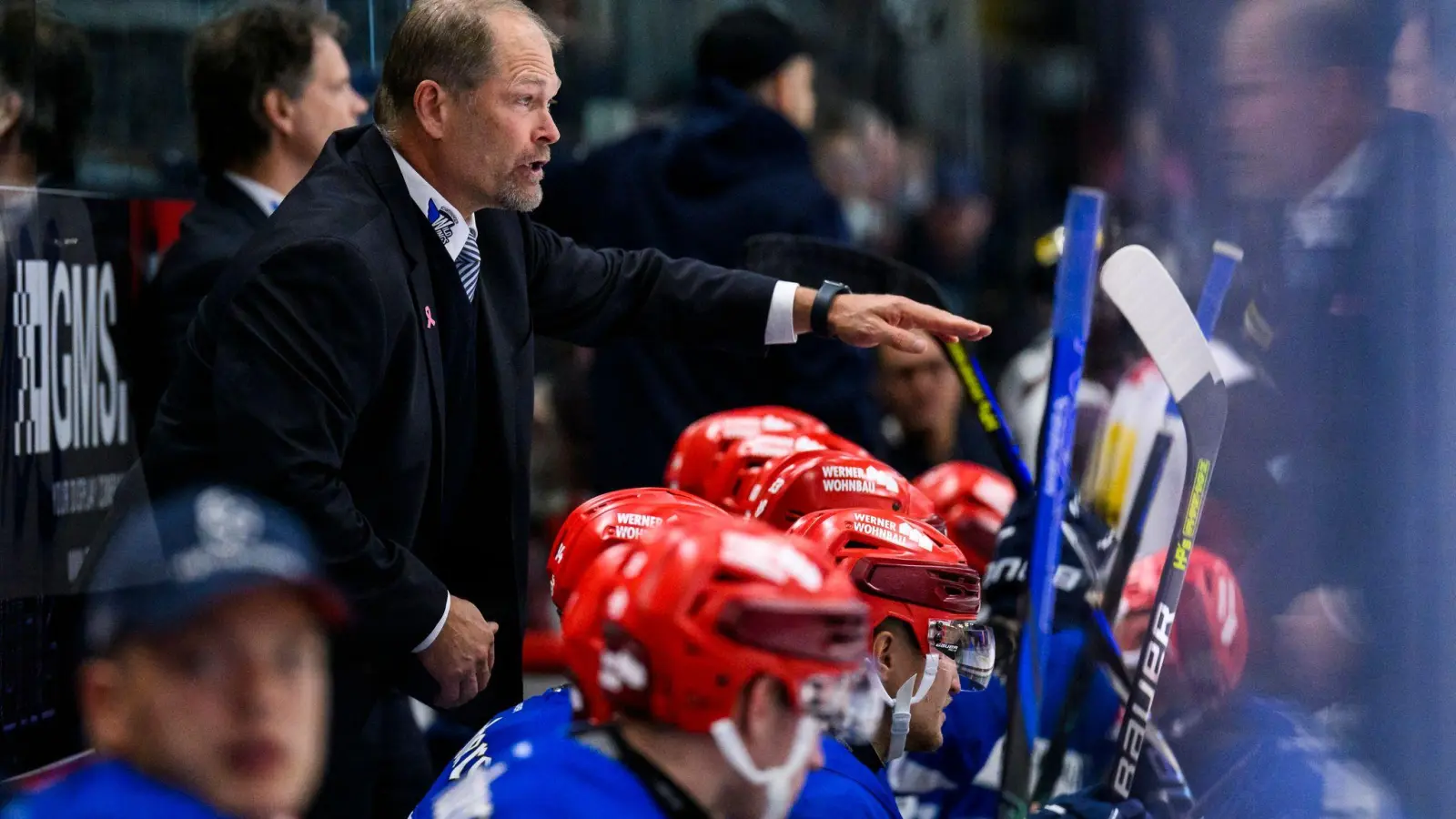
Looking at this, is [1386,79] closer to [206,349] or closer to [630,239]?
[206,349]

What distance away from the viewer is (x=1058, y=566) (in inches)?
128

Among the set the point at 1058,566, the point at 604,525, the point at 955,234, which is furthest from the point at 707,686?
the point at 955,234

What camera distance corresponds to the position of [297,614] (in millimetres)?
1508

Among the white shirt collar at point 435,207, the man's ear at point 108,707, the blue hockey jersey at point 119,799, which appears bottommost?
the blue hockey jersey at point 119,799

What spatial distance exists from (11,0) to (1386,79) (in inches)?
85.6

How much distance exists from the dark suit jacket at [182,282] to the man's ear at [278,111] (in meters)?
0.15

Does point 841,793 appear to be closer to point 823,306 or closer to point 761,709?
point 761,709

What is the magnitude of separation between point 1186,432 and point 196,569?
1766 millimetres

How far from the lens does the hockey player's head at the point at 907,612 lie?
253 centimetres

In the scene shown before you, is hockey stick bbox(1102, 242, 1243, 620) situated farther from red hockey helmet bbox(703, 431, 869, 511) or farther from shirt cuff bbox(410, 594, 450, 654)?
shirt cuff bbox(410, 594, 450, 654)

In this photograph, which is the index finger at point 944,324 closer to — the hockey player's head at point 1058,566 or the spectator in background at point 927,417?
the hockey player's head at point 1058,566

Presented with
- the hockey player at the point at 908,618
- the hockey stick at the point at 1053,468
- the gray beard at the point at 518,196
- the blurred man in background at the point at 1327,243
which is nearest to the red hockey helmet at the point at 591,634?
the hockey player at the point at 908,618

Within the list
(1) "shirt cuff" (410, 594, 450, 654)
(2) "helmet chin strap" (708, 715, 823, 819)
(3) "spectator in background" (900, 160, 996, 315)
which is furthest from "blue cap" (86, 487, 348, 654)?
(3) "spectator in background" (900, 160, 996, 315)

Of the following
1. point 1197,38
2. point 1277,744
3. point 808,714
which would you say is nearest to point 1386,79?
point 1197,38
